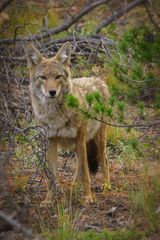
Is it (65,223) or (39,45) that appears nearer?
(65,223)

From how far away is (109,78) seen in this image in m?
11.6

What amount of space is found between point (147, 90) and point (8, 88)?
2.82 meters

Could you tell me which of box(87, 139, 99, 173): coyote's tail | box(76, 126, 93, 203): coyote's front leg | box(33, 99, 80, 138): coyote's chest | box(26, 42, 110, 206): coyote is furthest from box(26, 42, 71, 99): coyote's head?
box(87, 139, 99, 173): coyote's tail

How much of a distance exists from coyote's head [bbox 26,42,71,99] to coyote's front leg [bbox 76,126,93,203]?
1.91ft

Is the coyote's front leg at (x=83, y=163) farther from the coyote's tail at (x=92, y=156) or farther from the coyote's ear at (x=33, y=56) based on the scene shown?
the coyote's ear at (x=33, y=56)

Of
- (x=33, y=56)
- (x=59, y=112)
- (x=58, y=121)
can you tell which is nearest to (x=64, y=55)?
(x=33, y=56)

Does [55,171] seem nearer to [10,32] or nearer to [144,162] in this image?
[144,162]

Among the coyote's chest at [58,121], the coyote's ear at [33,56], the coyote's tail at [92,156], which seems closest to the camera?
the coyote's chest at [58,121]

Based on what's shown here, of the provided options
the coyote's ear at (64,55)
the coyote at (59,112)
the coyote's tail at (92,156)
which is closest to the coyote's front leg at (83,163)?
the coyote at (59,112)

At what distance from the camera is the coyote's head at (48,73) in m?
8.29

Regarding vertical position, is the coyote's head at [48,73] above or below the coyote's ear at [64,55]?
below

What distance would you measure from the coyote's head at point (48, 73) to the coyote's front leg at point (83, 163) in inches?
23.0

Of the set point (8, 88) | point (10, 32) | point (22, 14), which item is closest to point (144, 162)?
point (8, 88)

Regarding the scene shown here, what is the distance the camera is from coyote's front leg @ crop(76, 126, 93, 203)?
833 centimetres
